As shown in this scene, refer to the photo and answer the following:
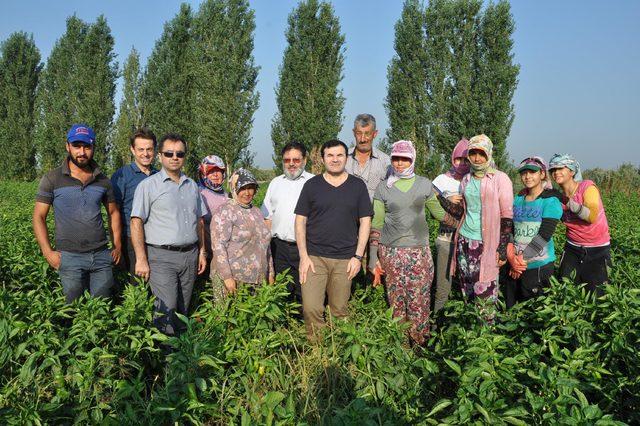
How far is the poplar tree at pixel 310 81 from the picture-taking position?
2092cm

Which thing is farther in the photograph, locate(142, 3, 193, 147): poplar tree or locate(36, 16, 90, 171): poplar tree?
locate(36, 16, 90, 171): poplar tree

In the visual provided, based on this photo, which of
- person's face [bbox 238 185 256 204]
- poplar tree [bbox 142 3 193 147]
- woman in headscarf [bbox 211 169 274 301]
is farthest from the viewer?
poplar tree [bbox 142 3 193 147]

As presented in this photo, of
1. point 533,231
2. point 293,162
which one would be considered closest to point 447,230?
point 533,231

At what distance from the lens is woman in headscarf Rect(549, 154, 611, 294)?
3.60 metres

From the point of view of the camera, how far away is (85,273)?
3449 millimetres

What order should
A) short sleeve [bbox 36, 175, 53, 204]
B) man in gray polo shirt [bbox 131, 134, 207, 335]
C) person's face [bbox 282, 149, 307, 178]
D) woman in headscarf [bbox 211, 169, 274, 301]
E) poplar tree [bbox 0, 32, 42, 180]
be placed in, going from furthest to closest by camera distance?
poplar tree [bbox 0, 32, 42, 180], person's face [bbox 282, 149, 307, 178], woman in headscarf [bbox 211, 169, 274, 301], man in gray polo shirt [bbox 131, 134, 207, 335], short sleeve [bbox 36, 175, 53, 204]

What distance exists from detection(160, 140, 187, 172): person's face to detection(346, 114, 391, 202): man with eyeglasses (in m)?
1.55

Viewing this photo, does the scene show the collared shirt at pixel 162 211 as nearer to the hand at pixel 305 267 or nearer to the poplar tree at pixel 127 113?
the hand at pixel 305 267

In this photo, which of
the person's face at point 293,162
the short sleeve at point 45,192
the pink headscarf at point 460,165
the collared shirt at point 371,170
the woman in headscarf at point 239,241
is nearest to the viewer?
the short sleeve at point 45,192

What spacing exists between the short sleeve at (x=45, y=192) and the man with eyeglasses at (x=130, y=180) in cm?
59

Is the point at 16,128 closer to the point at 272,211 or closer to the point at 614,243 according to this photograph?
the point at 272,211

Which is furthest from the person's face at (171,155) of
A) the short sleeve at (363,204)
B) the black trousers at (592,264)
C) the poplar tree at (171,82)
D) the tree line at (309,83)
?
the poplar tree at (171,82)

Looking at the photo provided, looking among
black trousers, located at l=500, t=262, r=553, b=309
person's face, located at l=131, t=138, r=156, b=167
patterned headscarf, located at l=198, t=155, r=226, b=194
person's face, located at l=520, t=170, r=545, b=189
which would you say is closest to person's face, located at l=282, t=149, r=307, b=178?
patterned headscarf, located at l=198, t=155, r=226, b=194

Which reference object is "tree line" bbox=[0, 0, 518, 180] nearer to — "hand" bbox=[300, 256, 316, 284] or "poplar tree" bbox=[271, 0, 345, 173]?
"poplar tree" bbox=[271, 0, 345, 173]
